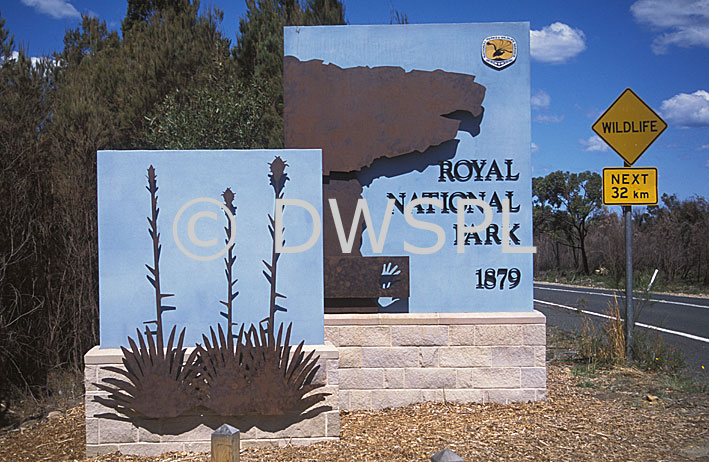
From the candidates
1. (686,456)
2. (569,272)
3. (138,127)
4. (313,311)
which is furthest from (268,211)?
(569,272)

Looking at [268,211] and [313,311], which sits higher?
[268,211]

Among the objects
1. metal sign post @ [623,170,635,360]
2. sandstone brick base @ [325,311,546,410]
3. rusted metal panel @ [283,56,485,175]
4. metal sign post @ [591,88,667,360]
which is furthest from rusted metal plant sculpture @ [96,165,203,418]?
metal sign post @ [591,88,667,360]

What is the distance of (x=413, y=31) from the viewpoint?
6832 millimetres

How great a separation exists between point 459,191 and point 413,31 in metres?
1.77

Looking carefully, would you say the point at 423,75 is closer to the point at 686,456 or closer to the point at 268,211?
the point at 268,211

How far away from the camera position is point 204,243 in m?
5.39

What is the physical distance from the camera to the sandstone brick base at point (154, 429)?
17.1 ft

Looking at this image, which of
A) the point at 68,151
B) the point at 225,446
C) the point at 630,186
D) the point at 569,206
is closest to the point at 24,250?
the point at 68,151

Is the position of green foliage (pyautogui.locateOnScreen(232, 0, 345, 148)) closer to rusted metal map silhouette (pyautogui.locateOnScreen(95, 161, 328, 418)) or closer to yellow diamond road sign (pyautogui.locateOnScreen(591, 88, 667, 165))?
yellow diamond road sign (pyautogui.locateOnScreen(591, 88, 667, 165))

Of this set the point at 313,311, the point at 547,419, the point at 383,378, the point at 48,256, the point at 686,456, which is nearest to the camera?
the point at 686,456

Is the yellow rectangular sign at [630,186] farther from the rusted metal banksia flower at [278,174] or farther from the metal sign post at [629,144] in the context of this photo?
the rusted metal banksia flower at [278,174]

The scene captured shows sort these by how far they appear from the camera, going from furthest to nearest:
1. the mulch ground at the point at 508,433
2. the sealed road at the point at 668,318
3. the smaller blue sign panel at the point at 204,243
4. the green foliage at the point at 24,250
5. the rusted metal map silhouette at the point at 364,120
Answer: the sealed road at the point at 668,318
the rusted metal map silhouette at the point at 364,120
the green foliage at the point at 24,250
the smaller blue sign panel at the point at 204,243
the mulch ground at the point at 508,433

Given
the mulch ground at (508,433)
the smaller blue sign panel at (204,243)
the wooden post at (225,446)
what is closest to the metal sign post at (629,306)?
the mulch ground at (508,433)

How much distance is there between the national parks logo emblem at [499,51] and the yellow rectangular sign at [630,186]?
282 cm
